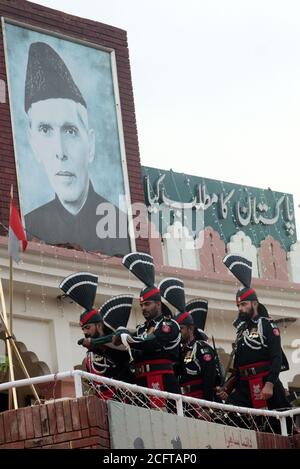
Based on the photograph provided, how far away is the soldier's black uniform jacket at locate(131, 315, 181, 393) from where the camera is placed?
14797 mm

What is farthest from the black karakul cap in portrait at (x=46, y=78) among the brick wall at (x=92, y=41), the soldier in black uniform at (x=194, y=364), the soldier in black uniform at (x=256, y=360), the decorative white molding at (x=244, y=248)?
the soldier in black uniform at (x=256, y=360)

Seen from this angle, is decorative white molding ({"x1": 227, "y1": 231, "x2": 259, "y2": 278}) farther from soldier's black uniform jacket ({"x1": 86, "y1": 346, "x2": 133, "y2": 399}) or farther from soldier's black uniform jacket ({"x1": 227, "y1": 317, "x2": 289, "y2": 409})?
soldier's black uniform jacket ({"x1": 86, "y1": 346, "x2": 133, "y2": 399})

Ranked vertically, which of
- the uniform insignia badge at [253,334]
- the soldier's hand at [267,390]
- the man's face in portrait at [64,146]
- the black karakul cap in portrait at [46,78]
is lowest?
the soldier's hand at [267,390]

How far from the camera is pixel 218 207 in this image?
23062 mm

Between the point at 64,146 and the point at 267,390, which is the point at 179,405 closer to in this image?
the point at 267,390

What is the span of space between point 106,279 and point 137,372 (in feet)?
12.6

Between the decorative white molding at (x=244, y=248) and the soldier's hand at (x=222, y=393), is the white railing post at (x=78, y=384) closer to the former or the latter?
the soldier's hand at (x=222, y=393)

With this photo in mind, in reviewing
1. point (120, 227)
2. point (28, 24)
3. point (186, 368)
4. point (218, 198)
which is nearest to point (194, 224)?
point (218, 198)

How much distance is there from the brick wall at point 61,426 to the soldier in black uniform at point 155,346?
1937mm

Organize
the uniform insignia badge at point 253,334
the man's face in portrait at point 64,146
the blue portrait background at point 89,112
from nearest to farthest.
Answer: the uniform insignia badge at point 253,334 → the blue portrait background at point 89,112 → the man's face in portrait at point 64,146

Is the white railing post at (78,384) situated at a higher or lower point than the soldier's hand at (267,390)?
lower

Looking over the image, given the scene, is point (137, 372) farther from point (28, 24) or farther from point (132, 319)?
point (28, 24)

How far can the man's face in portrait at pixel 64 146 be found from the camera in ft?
64.6

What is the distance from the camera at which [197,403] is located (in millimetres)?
14016
